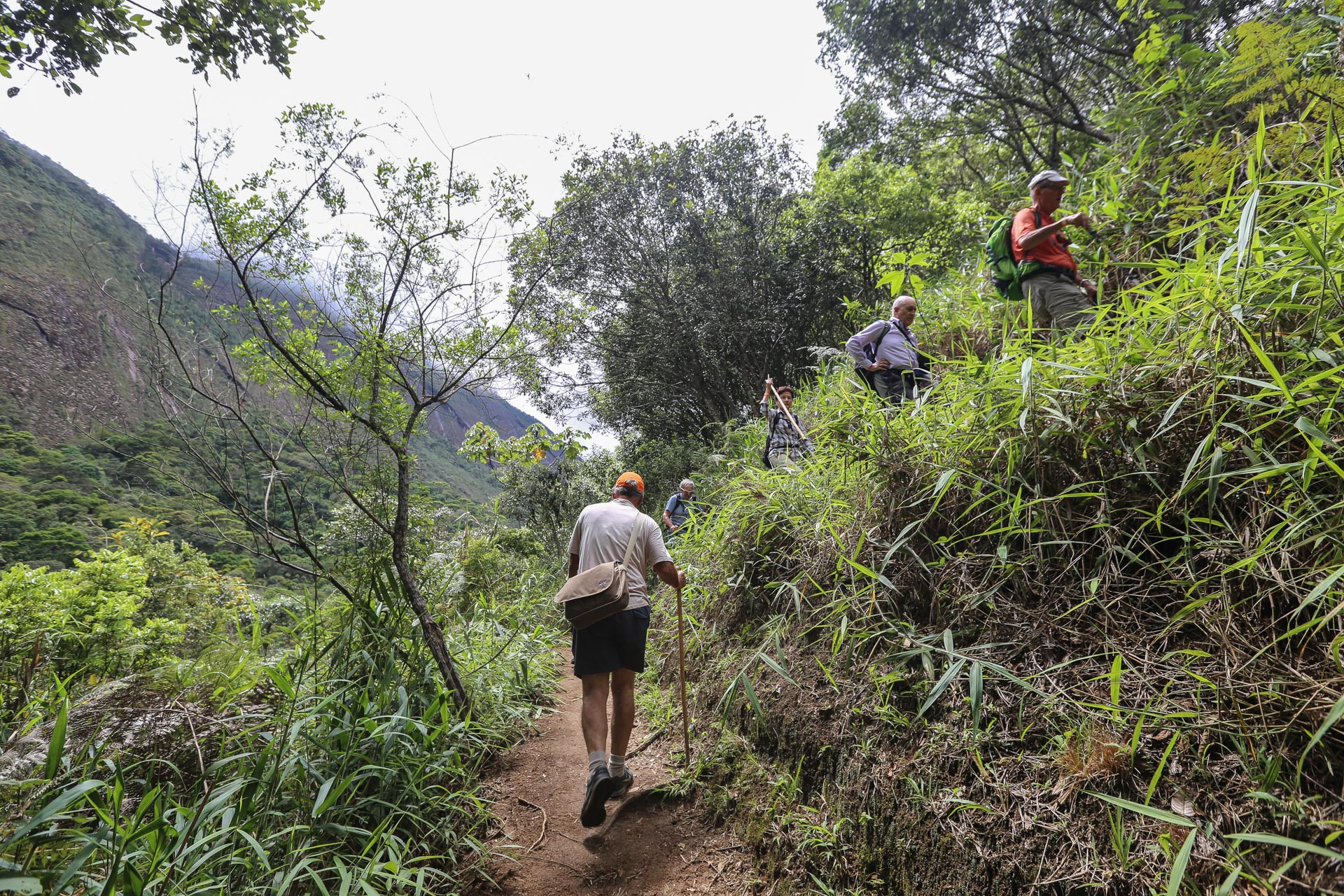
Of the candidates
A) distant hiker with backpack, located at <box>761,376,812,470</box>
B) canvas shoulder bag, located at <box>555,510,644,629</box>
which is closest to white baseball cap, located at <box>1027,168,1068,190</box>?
distant hiker with backpack, located at <box>761,376,812,470</box>

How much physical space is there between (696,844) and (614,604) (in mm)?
1246

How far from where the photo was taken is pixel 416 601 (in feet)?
10.8

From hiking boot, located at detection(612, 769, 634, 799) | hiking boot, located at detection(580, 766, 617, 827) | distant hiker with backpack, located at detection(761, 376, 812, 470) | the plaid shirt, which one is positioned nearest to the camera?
hiking boot, located at detection(580, 766, 617, 827)

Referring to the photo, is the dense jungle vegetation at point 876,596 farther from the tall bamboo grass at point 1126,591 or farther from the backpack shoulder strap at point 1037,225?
the backpack shoulder strap at point 1037,225

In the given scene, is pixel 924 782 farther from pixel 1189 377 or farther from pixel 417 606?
pixel 417 606

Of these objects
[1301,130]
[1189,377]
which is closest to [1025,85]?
[1301,130]

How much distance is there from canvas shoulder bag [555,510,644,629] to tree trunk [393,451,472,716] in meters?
1.03

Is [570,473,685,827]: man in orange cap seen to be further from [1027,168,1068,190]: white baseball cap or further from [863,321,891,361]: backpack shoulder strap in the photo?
[1027,168,1068,190]: white baseball cap

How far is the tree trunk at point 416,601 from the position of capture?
3.29 meters

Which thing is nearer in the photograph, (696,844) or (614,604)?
(696,844)

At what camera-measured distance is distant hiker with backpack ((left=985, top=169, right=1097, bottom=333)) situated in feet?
11.6

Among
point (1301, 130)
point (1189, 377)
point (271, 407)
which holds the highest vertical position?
point (1301, 130)

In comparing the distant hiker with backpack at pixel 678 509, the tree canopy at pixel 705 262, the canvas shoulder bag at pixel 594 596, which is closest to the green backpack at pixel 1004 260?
the canvas shoulder bag at pixel 594 596

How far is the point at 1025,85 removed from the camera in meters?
9.43
